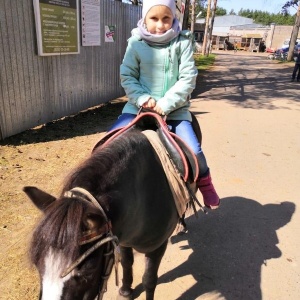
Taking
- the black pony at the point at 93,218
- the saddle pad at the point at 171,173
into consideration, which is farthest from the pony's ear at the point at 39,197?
the saddle pad at the point at 171,173

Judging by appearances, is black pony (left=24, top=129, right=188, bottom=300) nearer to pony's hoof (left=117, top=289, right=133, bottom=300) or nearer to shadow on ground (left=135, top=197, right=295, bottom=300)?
pony's hoof (left=117, top=289, right=133, bottom=300)

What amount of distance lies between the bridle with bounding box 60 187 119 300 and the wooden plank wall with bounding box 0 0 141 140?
485 centimetres


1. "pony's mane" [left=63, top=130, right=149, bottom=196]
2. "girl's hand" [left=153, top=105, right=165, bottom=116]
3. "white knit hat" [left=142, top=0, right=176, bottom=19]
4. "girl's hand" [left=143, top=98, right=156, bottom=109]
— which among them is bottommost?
"pony's mane" [left=63, top=130, right=149, bottom=196]

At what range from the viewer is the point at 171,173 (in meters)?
2.16

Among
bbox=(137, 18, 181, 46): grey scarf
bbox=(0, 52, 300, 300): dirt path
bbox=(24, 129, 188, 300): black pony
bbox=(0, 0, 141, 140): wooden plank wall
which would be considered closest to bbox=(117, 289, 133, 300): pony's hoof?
bbox=(0, 52, 300, 300): dirt path

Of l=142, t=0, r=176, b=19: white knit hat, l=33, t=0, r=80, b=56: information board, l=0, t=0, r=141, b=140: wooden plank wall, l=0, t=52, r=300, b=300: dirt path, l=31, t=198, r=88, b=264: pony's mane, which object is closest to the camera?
l=31, t=198, r=88, b=264: pony's mane

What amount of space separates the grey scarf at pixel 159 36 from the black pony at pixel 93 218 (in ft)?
3.43

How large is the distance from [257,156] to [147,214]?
450cm

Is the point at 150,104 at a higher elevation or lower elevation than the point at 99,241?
higher

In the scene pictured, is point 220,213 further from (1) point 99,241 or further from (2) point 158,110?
(1) point 99,241

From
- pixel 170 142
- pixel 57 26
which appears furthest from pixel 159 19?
pixel 57 26

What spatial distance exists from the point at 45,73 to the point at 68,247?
5.89m

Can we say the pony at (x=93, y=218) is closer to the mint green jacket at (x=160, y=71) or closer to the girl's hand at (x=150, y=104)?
the girl's hand at (x=150, y=104)

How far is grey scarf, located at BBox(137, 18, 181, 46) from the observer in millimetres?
2537
